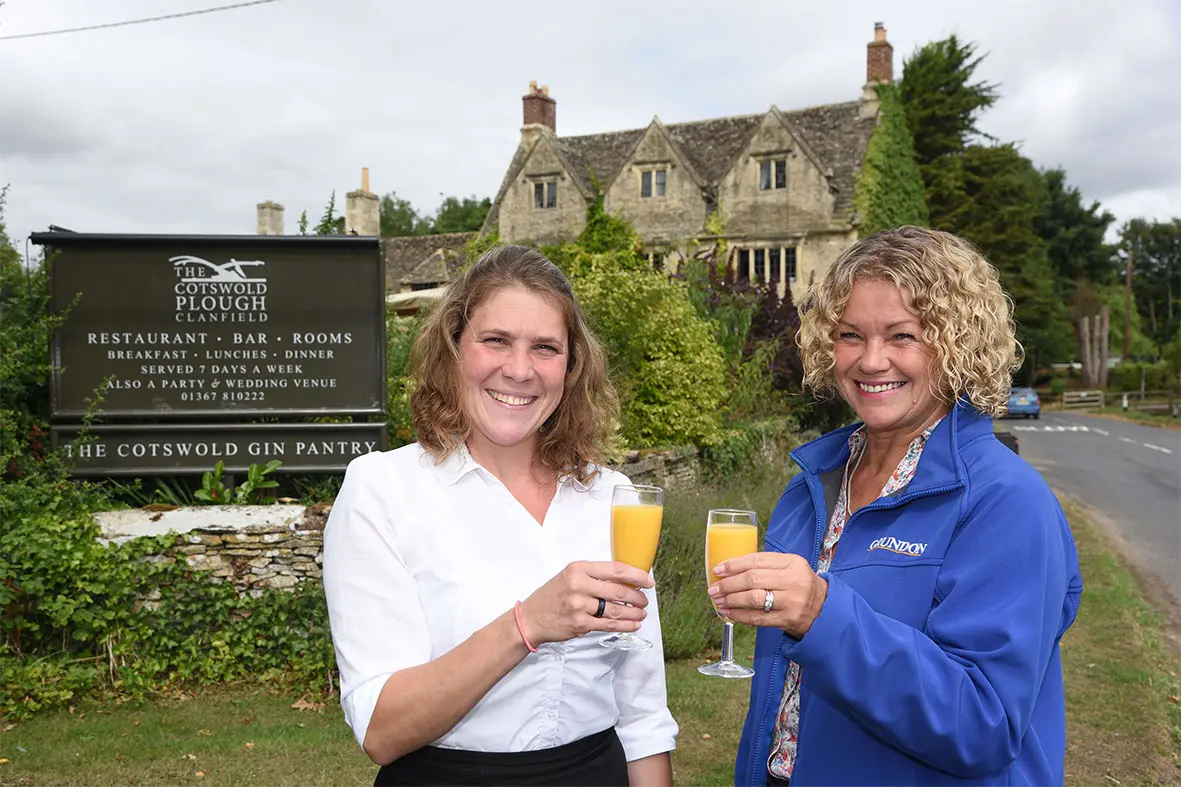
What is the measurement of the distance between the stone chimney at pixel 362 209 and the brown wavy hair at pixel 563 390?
27.8 m

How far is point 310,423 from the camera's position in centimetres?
703

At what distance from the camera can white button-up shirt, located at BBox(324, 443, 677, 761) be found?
1953 mm

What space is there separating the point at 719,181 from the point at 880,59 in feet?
22.5

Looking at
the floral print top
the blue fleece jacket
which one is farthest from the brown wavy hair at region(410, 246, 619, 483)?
the blue fleece jacket

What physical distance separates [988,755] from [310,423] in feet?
20.0

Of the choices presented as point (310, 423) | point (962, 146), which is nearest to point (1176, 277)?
point (962, 146)

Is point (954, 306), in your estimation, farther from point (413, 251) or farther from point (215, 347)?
point (413, 251)

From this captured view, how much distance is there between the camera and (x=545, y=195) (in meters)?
31.2

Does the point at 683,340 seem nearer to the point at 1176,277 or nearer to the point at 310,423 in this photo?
the point at 310,423

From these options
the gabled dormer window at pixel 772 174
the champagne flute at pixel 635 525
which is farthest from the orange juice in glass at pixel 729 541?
the gabled dormer window at pixel 772 174

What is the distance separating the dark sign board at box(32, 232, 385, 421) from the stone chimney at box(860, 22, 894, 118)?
26.8 m

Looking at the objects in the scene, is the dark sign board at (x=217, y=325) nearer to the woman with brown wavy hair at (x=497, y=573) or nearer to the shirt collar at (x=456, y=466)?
the woman with brown wavy hair at (x=497, y=573)

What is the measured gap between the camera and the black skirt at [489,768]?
1.99 m

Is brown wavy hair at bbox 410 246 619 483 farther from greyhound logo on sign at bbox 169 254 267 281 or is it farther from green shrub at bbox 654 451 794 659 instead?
greyhound logo on sign at bbox 169 254 267 281
